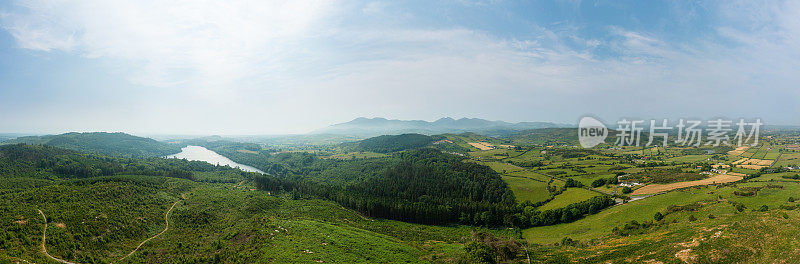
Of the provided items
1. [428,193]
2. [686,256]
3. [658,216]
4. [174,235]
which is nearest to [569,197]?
[658,216]

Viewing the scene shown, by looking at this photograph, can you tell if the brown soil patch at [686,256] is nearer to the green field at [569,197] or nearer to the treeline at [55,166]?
the green field at [569,197]

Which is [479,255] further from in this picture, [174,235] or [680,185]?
[680,185]

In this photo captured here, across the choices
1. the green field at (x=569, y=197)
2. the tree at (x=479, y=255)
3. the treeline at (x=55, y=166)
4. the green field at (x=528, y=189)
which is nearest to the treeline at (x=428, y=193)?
the green field at (x=528, y=189)

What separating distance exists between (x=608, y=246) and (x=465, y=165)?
83.4 m

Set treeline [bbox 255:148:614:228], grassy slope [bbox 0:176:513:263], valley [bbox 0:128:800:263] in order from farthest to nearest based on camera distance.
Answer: treeline [bbox 255:148:614:228] < grassy slope [bbox 0:176:513:263] < valley [bbox 0:128:800:263]

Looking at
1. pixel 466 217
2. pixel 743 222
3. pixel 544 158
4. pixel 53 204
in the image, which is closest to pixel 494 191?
pixel 466 217

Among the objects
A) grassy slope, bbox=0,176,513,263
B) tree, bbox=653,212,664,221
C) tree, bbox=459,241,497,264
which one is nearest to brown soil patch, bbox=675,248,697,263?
tree, bbox=459,241,497,264

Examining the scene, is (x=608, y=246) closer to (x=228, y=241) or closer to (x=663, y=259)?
(x=663, y=259)

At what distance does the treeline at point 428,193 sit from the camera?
77.4 metres

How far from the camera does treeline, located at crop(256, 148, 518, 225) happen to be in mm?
77375

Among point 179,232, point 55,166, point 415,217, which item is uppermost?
point 55,166

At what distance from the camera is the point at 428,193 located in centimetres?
10231

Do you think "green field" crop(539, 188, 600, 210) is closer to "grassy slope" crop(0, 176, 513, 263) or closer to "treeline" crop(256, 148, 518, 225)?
"treeline" crop(256, 148, 518, 225)

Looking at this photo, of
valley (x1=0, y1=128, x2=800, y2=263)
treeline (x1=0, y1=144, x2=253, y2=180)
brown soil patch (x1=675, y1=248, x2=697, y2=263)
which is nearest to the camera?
brown soil patch (x1=675, y1=248, x2=697, y2=263)
